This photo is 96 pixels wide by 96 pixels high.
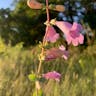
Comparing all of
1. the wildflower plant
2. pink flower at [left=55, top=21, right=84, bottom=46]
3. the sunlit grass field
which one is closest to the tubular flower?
the wildflower plant

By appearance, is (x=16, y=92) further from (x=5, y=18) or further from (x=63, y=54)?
(x=5, y=18)

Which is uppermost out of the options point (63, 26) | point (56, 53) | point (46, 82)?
point (63, 26)

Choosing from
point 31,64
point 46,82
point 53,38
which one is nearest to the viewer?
point 53,38

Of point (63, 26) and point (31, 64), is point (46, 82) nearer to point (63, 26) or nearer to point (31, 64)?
point (31, 64)

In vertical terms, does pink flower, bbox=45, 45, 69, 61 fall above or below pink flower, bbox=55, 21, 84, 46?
below

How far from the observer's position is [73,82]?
6.38 m

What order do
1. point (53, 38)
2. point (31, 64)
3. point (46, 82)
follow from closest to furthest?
point (53, 38) < point (46, 82) < point (31, 64)

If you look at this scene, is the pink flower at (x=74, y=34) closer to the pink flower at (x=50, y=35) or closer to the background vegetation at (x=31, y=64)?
the pink flower at (x=50, y=35)

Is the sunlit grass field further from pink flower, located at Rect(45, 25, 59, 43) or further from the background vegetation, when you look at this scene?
pink flower, located at Rect(45, 25, 59, 43)

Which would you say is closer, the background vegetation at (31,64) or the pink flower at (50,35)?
the pink flower at (50,35)

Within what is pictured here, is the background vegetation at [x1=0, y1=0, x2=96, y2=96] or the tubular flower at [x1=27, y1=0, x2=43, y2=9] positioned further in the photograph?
the background vegetation at [x1=0, y1=0, x2=96, y2=96]

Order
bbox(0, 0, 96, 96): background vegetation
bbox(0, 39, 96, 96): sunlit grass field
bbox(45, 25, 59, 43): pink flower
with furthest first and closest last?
bbox(0, 0, 96, 96): background vegetation → bbox(0, 39, 96, 96): sunlit grass field → bbox(45, 25, 59, 43): pink flower

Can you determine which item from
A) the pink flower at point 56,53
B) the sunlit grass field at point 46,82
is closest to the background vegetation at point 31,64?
the sunlit grass field at point 46,82

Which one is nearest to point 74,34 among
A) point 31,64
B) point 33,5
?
point 33,5
